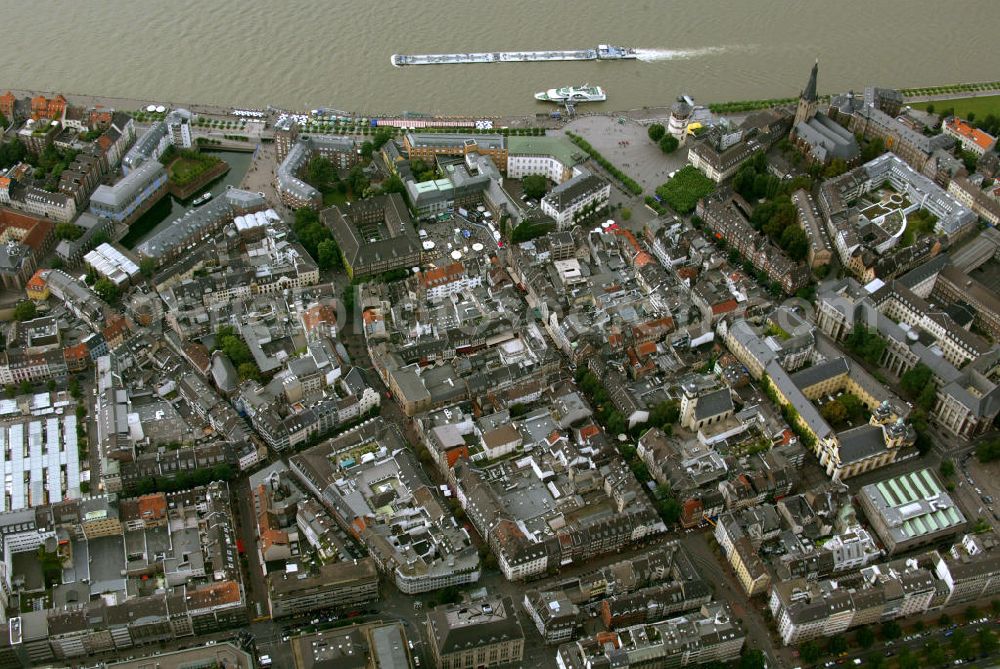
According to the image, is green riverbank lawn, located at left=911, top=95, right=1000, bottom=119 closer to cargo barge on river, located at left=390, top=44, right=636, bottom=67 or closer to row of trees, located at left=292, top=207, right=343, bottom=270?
cargo barge on river, located at left=390, top=44, right=636, bottom=67

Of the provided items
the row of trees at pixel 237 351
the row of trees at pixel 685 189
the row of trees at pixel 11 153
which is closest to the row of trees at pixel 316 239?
the row of trees at pixel 237 351

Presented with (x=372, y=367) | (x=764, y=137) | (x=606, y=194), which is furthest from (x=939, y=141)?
(x=372, y=367)

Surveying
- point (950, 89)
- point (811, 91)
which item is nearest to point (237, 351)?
point (811, 91)

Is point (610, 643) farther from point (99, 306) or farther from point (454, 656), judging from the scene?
point (99, 306)

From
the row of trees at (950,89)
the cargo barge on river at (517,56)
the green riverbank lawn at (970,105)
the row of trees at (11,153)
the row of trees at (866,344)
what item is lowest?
the row of trees at (866,344)

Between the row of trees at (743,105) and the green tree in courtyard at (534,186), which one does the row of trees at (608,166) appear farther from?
the row of trees at (743,105)

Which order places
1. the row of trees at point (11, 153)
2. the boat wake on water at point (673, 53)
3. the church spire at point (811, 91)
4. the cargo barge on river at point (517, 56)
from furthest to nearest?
the boat wake on water at point (673, 53) < the cargo barge on river at point (517, 56) < the church spire at point (811, 91) < the row of trees at point (11, 153)
